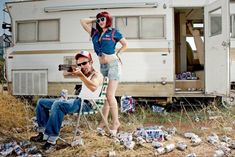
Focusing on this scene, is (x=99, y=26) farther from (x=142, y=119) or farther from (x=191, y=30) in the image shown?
(x=191, y=30)

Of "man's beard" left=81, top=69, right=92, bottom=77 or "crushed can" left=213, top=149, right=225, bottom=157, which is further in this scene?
"man's beard" left=81, top=69, right=92, bottom=77

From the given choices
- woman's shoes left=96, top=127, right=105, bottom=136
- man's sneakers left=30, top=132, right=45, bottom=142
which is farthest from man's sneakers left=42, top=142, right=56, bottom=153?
woman's shoes left=96, top=127, right=105, bottom=136

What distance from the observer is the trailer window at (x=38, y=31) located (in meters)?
8.40

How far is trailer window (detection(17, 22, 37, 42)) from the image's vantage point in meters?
8.56

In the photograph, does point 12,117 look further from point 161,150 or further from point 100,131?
point 161,150

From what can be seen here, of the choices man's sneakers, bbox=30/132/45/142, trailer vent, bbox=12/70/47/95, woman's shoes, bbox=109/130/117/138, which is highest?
trailer vent, bbox=12/70/47/95

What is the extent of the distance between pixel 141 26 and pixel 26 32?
2684 mm

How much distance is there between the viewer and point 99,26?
5.35 meters

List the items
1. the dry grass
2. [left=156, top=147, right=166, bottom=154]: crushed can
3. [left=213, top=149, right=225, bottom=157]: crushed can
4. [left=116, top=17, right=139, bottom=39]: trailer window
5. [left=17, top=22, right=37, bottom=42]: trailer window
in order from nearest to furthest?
[left=213, top=149, right=225, bottom=157]: crushed can → [left=156, top=147, right=166, bottom=154]: crushed can → the dry grass → [left=116, top=17, right=139, bottom=39]: trailer window → [left=17, top=22, right=37, bottom=42]: trailer window

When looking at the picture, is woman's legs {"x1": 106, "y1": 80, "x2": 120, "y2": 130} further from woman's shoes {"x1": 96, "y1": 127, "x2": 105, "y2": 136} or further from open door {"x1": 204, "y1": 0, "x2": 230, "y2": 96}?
open door {"x1": 204, "y1": 0, "x2": 230, "y2": 96}

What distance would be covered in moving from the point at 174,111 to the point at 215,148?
405 centimetres

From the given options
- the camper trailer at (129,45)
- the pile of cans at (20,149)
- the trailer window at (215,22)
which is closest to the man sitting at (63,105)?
the pile of cans at (20,149)

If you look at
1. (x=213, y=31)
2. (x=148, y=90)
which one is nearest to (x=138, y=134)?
(x=148, y=90)

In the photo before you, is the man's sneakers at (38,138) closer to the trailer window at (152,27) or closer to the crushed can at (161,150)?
the crushed can at (161,150)
